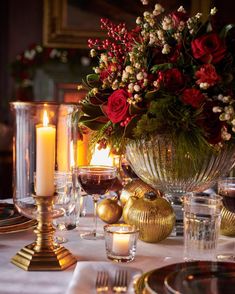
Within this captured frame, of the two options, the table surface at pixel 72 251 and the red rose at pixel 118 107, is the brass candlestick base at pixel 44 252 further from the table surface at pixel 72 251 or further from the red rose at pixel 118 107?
the red rose at pixel 118 107

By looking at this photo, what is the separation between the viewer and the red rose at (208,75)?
120 cm

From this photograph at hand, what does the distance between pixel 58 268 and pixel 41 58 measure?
4408 millimetres

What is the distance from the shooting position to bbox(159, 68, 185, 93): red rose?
1.22 m

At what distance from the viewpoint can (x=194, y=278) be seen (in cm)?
92

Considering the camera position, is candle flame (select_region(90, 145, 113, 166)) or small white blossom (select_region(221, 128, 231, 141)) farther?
candle flame (select_region(90, 145, 113, 166))

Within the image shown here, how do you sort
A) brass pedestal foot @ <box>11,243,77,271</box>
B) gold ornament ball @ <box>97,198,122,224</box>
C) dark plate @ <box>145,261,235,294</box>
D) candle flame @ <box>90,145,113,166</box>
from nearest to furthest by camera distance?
dark plate @ <box>145,261,235,294</box> → brass pedestal foot @ <box>11,243,77,271</box> → gold ornament ball @ <box>97,198,122,224</box> → candle flame @ <box>90,145,113,166</box>

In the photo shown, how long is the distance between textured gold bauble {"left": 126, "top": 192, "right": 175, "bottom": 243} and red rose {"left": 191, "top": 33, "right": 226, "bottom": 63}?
346 mm

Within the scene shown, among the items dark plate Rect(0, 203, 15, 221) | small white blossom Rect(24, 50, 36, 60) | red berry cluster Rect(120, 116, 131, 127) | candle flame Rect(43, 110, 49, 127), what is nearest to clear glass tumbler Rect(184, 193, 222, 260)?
red berry cluster Rect(120, 116, 131, 127)

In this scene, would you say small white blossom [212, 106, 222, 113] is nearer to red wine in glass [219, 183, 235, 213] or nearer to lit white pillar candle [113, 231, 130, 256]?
red wine in glass [219, 183, 235, 213]

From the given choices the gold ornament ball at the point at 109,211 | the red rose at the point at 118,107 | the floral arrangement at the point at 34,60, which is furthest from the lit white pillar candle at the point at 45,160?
the floral arrangement at the point at 34,60

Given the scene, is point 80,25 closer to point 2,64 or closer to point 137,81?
point 2,64

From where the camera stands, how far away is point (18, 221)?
4.36ft

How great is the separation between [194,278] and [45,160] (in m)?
0.37

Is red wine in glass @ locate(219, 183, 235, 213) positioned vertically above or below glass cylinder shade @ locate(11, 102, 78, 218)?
below
